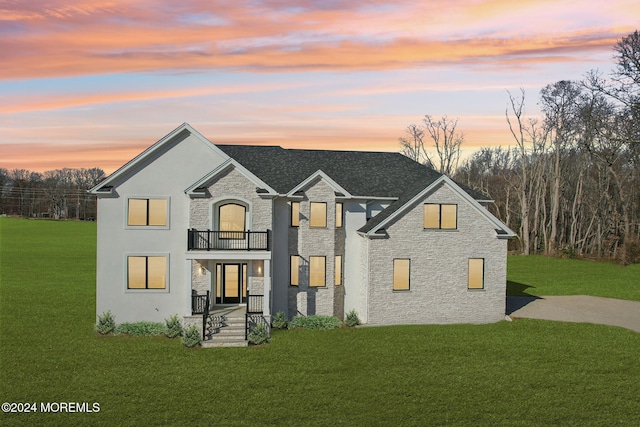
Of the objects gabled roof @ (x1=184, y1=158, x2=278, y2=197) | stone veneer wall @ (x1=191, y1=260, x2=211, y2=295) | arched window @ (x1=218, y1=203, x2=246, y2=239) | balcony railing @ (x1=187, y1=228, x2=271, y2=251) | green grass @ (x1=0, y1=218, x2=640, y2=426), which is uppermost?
gabled roof @ (x1=184, y1=158, x2=278, y2=197)

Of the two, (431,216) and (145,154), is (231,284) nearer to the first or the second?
(145,154)

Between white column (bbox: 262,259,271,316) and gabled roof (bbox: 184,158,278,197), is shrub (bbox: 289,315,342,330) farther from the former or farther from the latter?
gabled roof (bbox: 184,158,278,197)

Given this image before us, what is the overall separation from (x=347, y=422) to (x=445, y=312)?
14.1 metres

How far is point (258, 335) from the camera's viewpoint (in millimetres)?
24391

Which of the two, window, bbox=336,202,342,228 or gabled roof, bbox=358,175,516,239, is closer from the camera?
gabled roof, bbox=358,175,516,239

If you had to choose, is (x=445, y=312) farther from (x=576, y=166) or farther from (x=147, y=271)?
(x=576, y=166)

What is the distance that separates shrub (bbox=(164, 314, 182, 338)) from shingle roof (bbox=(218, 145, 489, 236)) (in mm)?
8136

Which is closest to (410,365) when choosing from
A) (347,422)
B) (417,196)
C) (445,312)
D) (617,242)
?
(347,422)

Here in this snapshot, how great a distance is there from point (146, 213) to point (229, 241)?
4228 millimetres

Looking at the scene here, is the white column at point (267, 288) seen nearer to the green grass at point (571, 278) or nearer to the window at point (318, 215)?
the window at point (318, 215)

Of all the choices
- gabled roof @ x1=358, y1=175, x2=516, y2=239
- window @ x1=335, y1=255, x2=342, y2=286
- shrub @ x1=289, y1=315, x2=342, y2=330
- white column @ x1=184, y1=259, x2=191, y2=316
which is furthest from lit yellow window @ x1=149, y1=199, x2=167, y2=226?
gabled roof @ x1=358, y1=175, x2=516, y2=239

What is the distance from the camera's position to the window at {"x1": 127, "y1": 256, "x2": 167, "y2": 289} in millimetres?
26531

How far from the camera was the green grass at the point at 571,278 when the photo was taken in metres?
40.7

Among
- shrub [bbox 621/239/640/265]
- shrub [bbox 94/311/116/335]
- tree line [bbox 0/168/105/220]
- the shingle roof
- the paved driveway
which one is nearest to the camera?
shrub [bbox 94/311/116/335]
